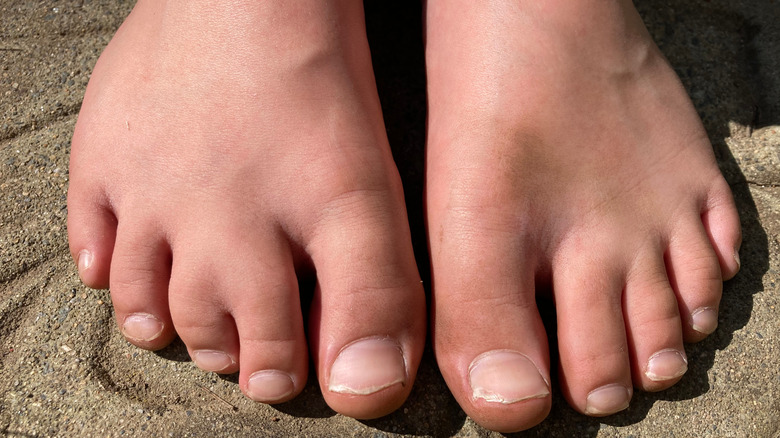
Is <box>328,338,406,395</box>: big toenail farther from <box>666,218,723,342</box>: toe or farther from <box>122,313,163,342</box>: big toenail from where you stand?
<box>666,218,723,342</box>: toe

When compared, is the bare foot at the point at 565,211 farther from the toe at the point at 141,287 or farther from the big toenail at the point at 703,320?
the toe at the point at 141,287

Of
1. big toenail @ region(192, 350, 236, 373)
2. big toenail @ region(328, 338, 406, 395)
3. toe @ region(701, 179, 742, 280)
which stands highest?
toe @ region(701, 179, 742, 280)

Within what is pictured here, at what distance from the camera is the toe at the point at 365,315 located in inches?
32.0

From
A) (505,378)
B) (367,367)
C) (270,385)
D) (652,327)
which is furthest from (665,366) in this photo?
(270,385)

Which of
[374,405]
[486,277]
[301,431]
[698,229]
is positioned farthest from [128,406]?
[698,229]

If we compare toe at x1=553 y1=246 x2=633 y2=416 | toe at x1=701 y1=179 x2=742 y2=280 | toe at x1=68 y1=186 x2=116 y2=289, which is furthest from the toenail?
toe at x1=701 y1=179 x2=742 y2=280

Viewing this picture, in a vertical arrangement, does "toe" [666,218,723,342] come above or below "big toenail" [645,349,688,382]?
above

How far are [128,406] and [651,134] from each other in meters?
0.86

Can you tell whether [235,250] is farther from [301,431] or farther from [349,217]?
[301,431]

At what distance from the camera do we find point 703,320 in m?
0.90

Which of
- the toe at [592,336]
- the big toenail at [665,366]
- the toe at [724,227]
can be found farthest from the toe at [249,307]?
the toe at [724,227]

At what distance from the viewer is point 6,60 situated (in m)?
1.16

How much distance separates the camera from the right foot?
0.84 metres

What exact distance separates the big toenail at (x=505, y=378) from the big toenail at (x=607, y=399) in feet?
0.24
